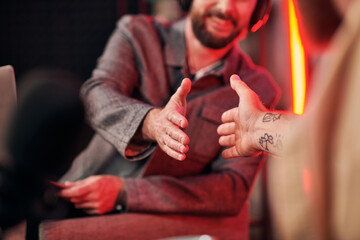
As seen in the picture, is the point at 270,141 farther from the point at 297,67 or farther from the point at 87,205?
the point at 87,205

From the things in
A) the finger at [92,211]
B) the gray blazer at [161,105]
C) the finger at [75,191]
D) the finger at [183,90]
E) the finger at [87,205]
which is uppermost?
the finger at [183,90]

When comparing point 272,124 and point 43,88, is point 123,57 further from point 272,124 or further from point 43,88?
point 272,124

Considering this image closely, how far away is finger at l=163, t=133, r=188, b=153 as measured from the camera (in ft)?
2.06

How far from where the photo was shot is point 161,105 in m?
0.87

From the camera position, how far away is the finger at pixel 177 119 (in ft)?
2.06

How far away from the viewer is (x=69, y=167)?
909 millimetres

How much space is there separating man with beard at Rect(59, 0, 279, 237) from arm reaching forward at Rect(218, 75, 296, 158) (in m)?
0.10

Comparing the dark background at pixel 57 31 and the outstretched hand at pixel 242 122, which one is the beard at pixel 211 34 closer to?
the outstretched hand at pixel 242 122

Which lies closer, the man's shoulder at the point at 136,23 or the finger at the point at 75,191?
the finger at the point at 75,191

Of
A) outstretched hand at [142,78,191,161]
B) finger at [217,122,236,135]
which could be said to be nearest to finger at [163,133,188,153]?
outstretched hand at [142,78,191,161]

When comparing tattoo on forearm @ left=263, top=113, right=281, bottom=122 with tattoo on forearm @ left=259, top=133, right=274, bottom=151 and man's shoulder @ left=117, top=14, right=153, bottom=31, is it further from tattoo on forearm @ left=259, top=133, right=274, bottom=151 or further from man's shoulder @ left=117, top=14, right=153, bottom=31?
man's shoulder @ left=117, top=14, right=153, bottom=31

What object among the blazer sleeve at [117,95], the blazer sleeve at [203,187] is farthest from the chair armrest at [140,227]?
the blazer sleeve at [117,95]

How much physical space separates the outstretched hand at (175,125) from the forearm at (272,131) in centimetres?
12

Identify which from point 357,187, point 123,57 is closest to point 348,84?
point 357,187
